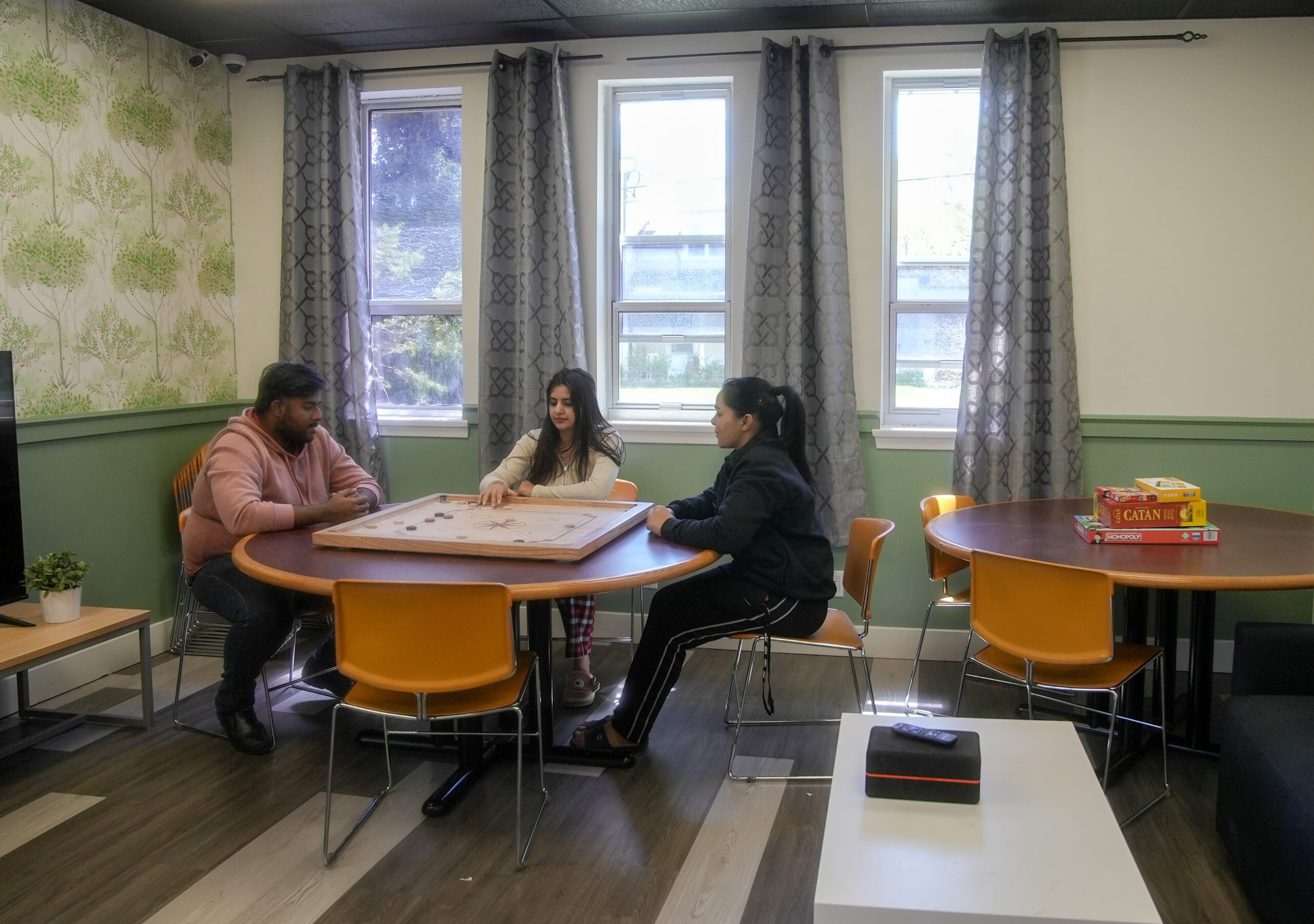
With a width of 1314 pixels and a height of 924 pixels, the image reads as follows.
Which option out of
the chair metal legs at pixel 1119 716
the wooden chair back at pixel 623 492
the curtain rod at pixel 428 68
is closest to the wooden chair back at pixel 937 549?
the chair metal legs at pixel 1119 716

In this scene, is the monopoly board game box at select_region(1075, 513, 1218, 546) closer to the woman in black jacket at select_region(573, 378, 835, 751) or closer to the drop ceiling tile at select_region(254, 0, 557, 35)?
the woman in black jacket at select_region(573, 378, 835, 751)

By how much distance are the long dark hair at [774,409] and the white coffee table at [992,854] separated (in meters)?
1.17

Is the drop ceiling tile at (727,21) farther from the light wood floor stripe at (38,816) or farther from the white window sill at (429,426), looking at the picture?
the light wood floor stripe at (38,816)

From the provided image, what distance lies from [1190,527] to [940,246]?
69.2 inches

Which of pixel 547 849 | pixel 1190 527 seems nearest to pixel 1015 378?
pixel 1190 527

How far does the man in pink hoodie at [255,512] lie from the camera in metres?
3.21

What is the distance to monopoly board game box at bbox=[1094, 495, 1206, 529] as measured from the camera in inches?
122

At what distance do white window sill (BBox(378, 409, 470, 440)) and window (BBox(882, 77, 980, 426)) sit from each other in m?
1.88

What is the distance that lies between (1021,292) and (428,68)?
271cm

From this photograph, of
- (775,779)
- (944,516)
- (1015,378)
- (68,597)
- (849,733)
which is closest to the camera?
(849,733)

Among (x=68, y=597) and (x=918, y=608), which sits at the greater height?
(x=68, y=597)

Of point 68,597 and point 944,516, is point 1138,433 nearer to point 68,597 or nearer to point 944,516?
point 944,516

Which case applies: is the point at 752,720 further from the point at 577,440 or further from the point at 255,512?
the point at 255,512

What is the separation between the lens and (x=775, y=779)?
305 centimetres
